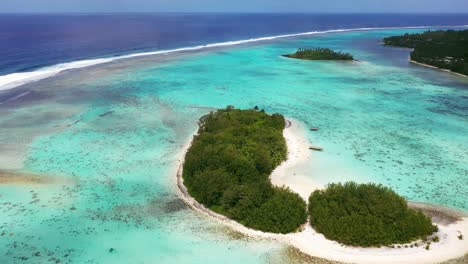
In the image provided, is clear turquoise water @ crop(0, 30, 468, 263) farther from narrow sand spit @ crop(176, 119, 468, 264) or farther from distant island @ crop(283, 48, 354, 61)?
distant island @ crop(283, 48, 354, 61)

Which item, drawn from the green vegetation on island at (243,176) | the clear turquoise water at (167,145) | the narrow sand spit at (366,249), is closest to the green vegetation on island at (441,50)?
the clear turquoise water at (167,145)

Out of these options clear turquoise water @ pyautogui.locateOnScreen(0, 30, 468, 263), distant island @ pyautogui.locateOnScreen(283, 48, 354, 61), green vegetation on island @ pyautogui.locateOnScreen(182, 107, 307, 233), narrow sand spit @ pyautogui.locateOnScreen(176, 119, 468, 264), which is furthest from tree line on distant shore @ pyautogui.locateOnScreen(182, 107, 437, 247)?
distant island @ pyautogui.locateOnScreen(283, 48, 354, 61)

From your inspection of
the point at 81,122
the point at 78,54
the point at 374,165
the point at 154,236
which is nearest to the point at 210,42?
the point at 78,54

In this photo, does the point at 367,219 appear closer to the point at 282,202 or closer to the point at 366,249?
the point at 366,249

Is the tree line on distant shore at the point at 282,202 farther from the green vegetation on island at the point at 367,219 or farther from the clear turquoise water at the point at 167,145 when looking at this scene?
the clear turquoise water at the point at 167,145

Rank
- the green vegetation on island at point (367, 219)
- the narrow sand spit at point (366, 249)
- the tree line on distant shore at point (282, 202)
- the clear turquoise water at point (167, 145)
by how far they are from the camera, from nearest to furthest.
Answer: the narrow sand spit at point (366, 249)
the green vegetation on island at point (367, 219)
the tree line on distant shore at point (282, 202)
the clear turquoise water at point (167, 145)

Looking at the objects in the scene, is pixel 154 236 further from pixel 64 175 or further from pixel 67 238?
pixel 64 175

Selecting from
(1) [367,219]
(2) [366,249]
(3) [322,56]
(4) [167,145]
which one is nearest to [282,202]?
(1) [367,219]
